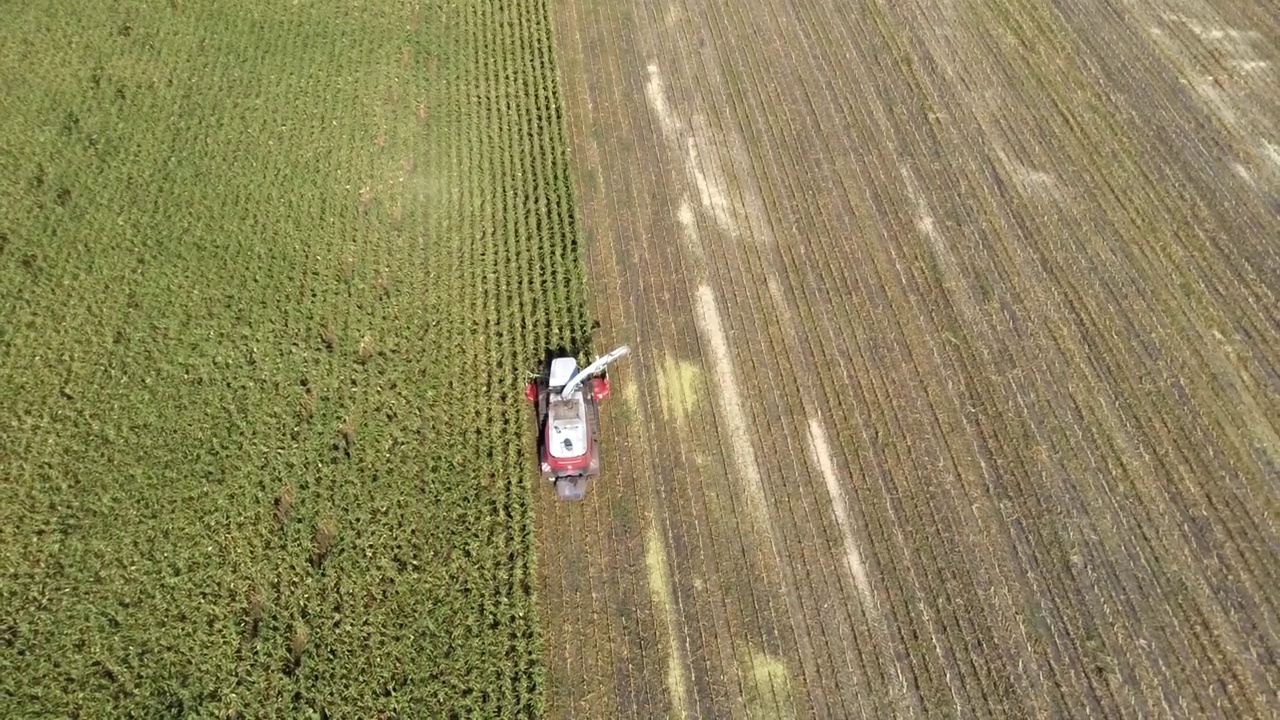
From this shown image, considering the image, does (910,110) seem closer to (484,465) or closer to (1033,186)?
(1033,186)

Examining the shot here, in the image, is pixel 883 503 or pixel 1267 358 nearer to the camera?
pixel 883 503

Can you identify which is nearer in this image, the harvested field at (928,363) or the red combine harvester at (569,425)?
the harvested field at (928,363)

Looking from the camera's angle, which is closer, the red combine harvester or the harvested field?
the harvested field

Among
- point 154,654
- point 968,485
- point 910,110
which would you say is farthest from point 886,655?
point 910,110

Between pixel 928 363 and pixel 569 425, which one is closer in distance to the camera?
pixel 569 425

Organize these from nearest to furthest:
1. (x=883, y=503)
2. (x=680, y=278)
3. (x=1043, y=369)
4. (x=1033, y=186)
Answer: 1. (x=883, y=503)
2. (x=1043, y=369)
3. (x=680, y=278)
4. (x=1033, y=186)
